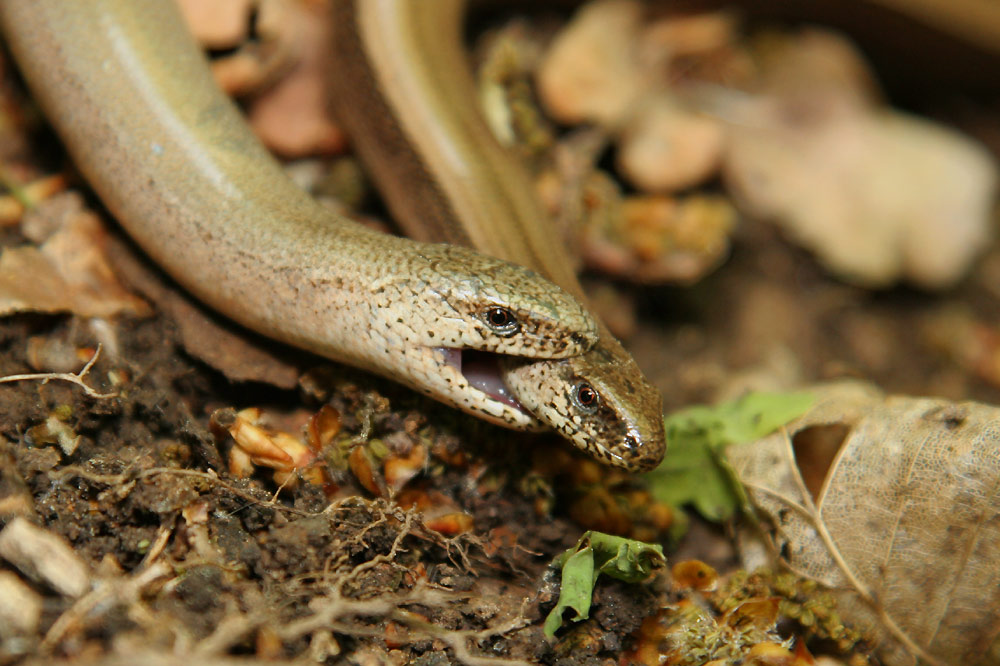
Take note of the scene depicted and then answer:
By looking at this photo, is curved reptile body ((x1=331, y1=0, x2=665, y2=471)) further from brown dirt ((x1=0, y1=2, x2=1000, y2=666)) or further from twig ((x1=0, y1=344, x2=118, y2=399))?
twig ((x1=0, y1=344, x2=118, y2=399))

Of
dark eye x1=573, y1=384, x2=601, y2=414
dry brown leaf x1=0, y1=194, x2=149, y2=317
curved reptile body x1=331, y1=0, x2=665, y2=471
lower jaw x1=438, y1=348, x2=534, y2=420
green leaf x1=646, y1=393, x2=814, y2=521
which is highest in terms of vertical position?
curved reptile body x1=331, y1=0, x2=665, y2=471

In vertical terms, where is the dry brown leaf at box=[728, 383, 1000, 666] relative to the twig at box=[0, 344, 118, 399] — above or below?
below

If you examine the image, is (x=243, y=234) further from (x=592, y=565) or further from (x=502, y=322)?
(x=592, y=565)

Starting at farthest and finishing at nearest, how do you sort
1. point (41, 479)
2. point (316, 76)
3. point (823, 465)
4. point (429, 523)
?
point (316, 76), point (823, 465), point (429, 523), point (41, 479)

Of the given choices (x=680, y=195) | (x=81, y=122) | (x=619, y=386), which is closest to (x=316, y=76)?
(x=81, y=122)

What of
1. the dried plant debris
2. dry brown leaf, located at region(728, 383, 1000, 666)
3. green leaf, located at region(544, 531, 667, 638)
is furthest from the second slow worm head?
the dried plant debris

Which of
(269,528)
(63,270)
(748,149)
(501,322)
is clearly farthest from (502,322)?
(748,149)

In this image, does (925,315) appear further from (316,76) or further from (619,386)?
(316,76)

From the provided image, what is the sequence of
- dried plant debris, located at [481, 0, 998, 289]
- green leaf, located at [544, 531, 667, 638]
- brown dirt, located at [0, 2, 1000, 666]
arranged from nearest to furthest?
brown dirt, located at [0, 2, 1000, 666] → green leaf, located at [544, 531, 667, 638] → dried plant debris, located at [481, 0, 998, 289]

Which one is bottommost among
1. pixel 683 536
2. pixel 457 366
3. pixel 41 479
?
pixel 683 536
